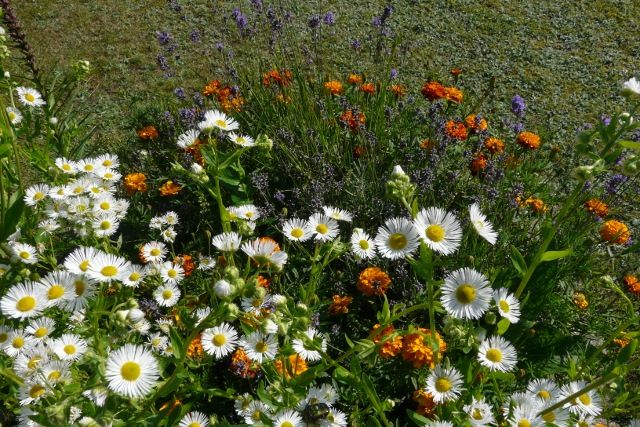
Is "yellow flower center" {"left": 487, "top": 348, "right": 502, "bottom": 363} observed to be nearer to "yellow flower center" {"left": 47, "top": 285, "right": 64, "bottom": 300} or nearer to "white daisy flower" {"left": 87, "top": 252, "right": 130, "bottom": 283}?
"white daisy flower" {"left": 87, "top": 252, "right": 130, "bottom": 283}

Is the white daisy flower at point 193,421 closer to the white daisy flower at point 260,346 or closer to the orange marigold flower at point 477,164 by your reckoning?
the white daisy flower at point 260,346

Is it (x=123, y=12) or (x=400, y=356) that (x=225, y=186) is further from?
(x=123, y=12)

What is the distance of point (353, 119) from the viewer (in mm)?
2596

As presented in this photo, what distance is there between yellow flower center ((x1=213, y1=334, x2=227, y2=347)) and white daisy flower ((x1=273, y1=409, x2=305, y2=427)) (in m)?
0.33

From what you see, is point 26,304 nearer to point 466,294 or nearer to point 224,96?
point 466,294

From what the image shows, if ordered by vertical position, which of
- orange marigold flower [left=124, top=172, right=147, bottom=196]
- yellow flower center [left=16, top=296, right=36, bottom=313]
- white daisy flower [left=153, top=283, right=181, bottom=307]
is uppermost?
orange marigold flower [left=124, top=172, right=147, bottom=196]

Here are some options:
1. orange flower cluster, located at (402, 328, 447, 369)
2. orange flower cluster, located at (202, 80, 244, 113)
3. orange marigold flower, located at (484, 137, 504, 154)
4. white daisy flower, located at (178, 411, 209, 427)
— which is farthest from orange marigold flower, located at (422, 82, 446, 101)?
white daisy flower, located at (178, 411, 209, 427)

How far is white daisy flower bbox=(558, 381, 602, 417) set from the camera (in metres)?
1.27

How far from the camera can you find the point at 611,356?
192 centimetres

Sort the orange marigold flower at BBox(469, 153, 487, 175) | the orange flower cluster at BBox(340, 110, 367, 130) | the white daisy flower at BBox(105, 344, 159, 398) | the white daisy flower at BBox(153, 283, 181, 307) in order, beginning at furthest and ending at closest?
the orange flower cluster at BBox(340, 110, 367, 130) → the orange marigold flower at BBox(469, 153, 487, 175) → the white daisy flower at BBox(153, 283, 181, 307) → the white daisy flower at BBox(105, 344, 159, 398)

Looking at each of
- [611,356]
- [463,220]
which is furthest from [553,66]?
[611,356]

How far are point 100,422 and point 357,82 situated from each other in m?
2.37

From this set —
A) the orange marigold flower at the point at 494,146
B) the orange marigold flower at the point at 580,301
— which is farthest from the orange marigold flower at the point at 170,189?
the orange marigold flower at the point at 580,301

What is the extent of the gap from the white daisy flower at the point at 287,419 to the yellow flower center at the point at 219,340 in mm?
327
